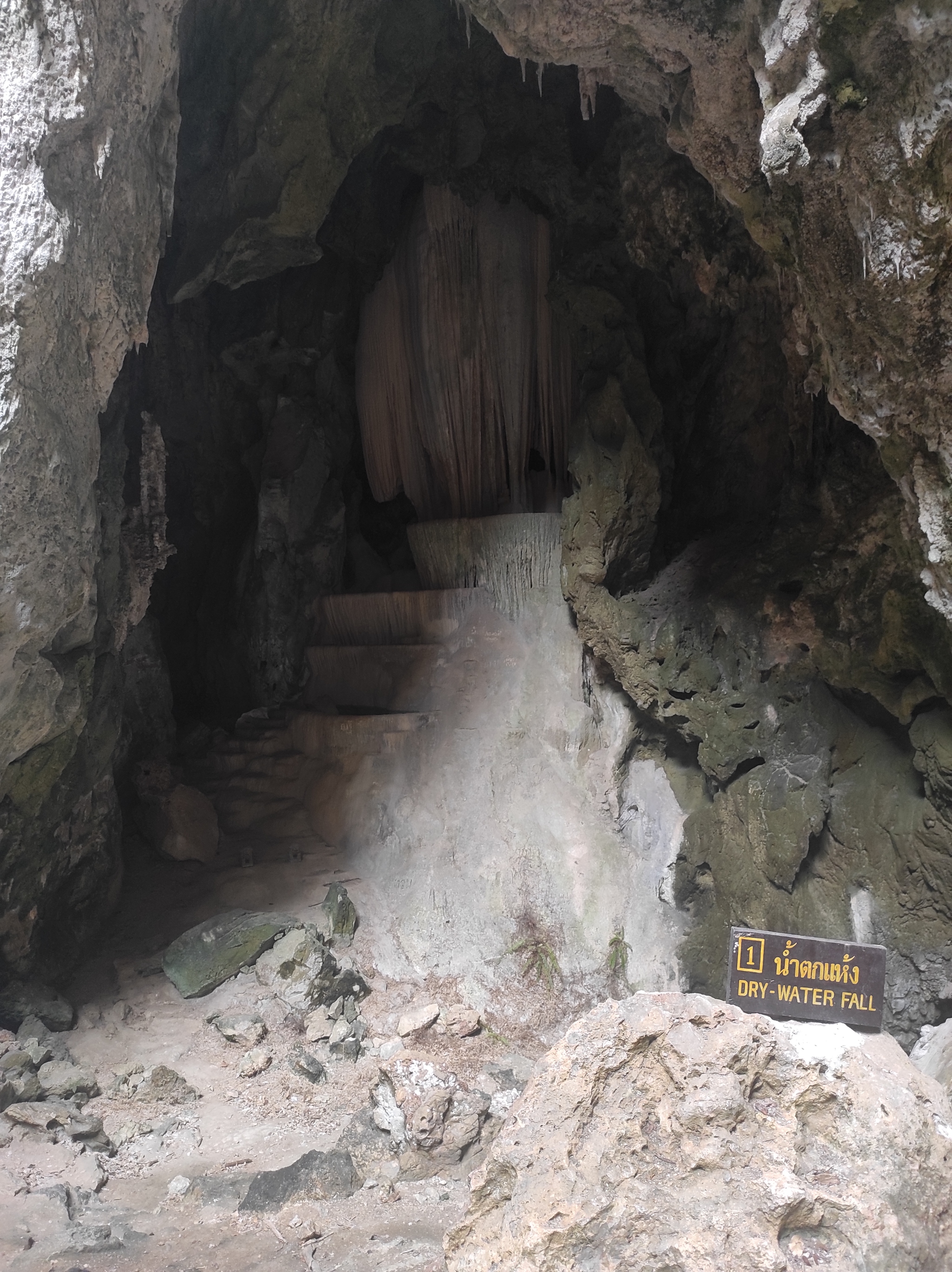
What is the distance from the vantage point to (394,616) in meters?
7.80

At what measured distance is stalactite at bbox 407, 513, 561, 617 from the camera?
6812 millimetres

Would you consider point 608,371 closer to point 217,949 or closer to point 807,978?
point 807,978

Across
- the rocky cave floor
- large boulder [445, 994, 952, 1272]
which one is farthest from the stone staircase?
large boulder [445, 994, 952, 1272]

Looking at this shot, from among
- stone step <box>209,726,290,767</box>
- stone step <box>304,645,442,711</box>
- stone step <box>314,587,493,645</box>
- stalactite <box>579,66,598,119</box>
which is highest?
stalactite <box>579,66,598,119</box>

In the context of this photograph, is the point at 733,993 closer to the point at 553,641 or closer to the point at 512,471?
the point at 553,641

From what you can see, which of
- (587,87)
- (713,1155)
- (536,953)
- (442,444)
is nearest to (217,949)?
(536,953)

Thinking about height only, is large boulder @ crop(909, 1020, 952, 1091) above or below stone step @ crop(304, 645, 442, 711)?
below

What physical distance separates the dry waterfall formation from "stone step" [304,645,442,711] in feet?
0.21

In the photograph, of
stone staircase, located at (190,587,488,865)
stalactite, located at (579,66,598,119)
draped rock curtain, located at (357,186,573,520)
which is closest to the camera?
stalactite, located at (579,66,598,119)

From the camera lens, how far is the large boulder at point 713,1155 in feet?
7.93

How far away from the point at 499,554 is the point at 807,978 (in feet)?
13.9

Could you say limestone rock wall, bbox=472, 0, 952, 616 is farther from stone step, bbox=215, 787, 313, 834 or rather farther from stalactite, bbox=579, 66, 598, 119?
stone step, bbox=215, 787, 313, 834

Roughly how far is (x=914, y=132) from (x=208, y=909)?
577cm

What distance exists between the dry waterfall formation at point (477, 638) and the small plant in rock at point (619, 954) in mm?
109
